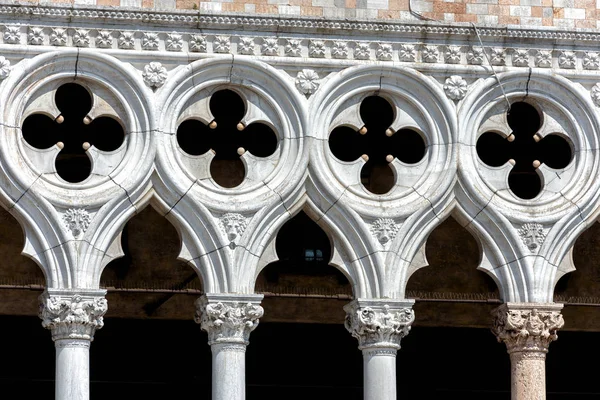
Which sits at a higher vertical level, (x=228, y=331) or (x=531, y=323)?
(x=531, y=323)

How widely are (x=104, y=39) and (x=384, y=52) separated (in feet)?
9.68

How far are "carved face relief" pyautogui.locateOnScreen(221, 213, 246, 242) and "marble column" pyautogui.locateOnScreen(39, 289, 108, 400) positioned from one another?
1.50 meters

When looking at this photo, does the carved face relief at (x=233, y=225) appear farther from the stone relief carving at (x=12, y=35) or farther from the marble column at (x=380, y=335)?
the stone relief carving at (x=12, y=35)

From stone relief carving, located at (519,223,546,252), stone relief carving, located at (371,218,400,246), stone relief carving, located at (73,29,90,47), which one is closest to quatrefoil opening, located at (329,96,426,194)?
stone relief carving, located at (371,218,400,246)

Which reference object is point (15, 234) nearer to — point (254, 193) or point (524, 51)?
point (254, 193)

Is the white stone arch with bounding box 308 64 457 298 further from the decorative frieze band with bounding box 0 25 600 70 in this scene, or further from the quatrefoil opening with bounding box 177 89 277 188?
the quatrefoil opening with bounding box 177 89 277 188

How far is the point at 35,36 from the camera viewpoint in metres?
21.6

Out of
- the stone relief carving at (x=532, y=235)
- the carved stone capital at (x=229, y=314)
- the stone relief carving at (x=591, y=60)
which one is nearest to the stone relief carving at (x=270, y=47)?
the carved stone capital at (x=229, y=314)

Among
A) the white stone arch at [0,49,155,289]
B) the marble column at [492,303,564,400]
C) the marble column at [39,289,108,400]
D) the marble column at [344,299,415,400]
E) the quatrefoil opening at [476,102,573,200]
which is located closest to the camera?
the marble column at [39,289,108,400]

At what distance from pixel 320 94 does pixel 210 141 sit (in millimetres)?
3243

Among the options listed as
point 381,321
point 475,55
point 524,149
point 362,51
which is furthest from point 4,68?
point 524,149

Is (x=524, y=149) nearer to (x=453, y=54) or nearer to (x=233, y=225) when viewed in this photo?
(x=453, y=54)

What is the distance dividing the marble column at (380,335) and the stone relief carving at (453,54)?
8.57 feet

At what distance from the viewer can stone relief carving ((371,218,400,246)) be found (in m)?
22.0
